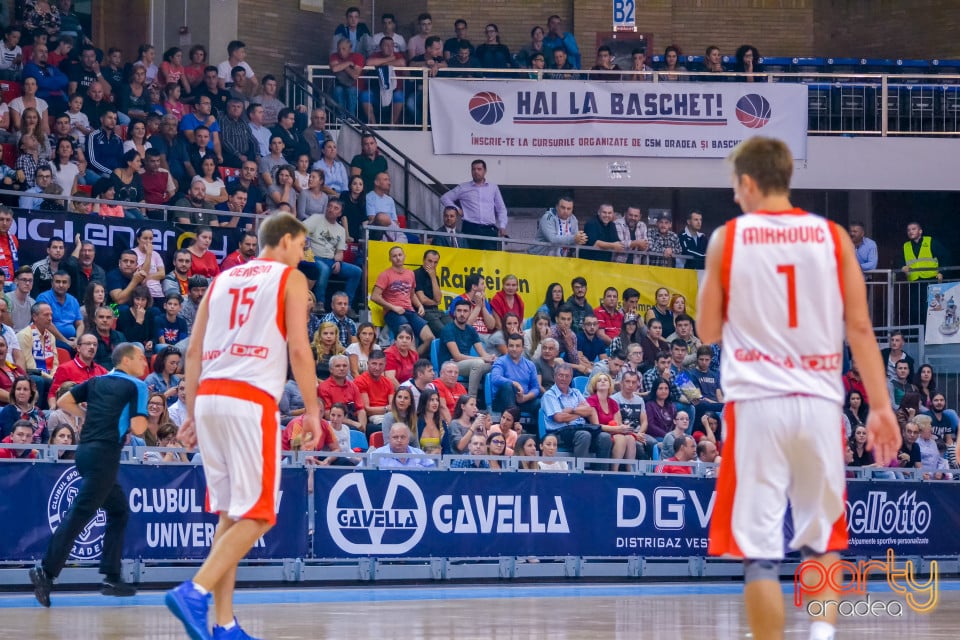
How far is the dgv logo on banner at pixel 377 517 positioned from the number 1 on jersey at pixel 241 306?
20.9ft

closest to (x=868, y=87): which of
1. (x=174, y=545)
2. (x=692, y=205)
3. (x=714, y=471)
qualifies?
(x=692, y=205)

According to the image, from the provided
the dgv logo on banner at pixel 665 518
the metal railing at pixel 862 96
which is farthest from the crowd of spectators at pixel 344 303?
the metal railing at pixel 862 96

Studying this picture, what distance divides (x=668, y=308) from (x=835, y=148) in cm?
606

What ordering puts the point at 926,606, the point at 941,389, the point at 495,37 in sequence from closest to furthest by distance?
the point at 926,606 → the point at 941,389 → the point at 495,37

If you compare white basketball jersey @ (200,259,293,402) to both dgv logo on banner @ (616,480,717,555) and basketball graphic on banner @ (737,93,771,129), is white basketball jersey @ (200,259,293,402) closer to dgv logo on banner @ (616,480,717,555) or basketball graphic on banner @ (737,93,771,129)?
dgv logo on banner @ (616,480,717,555)

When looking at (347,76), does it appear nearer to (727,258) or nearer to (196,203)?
(196,203)

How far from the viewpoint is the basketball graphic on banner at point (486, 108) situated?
928 inches

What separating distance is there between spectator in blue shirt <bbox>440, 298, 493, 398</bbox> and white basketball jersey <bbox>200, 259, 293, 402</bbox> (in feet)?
34.8

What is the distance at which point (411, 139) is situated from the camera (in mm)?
23672

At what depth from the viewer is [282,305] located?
7.09m

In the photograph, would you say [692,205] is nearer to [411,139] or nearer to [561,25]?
[561,25]

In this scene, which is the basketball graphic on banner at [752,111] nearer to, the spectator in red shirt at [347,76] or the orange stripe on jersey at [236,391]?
the spectator in red shirt at [347,76]

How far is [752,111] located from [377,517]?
13309 millimetres

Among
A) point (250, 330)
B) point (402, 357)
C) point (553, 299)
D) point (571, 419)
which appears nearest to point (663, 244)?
point (553, 299)
